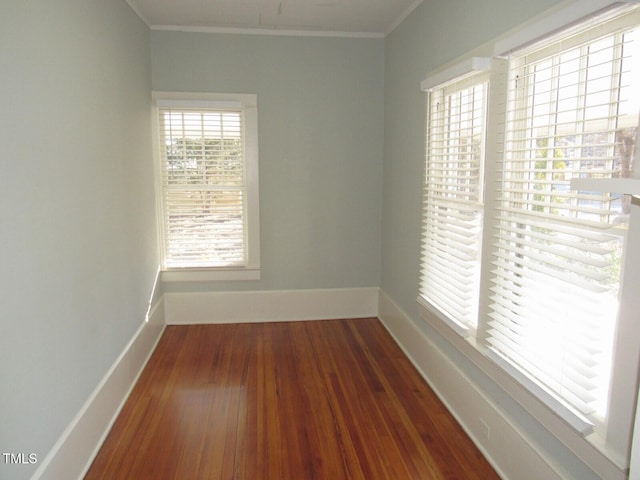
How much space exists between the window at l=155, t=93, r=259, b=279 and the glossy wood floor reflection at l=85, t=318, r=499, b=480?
2.58 feet

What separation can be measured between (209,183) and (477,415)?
9.32 ft

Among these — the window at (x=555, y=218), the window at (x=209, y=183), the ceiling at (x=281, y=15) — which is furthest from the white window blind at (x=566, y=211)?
the window at (x=209, y=183)

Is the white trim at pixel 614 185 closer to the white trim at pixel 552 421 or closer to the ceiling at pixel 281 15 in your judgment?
the white trim at pixel 552 421

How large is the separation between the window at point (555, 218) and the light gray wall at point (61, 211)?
1.86 meters

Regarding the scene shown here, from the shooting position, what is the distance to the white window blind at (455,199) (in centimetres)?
243

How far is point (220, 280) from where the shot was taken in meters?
4.11

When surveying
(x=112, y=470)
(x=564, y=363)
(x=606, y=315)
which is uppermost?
(x=606, y=315)

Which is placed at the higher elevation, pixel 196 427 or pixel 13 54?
pixel 13 54

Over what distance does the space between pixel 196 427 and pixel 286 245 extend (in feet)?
6.52

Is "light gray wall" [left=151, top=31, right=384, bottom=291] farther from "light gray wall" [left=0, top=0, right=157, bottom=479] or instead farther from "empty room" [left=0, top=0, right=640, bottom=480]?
"light gray wall" [left=0, top=0, right=157, bottom=479]

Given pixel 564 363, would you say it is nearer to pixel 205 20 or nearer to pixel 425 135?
pixel 425 135

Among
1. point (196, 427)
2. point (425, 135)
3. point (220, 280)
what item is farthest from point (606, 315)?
point (220, 280)

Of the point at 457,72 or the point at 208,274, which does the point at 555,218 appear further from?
the point at 208,274

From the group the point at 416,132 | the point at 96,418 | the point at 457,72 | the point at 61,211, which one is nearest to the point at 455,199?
the point at 457,72
